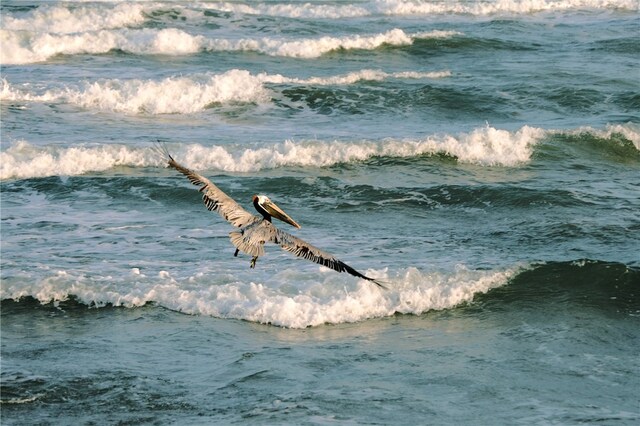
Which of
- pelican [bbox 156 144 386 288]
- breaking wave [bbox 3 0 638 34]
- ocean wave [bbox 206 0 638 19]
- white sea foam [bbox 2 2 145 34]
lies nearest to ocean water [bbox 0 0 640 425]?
pelican [bbox 156 144 386 288]

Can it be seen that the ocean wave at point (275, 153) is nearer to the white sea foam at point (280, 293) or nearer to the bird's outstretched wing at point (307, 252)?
the white sea foam at point (280, 293)

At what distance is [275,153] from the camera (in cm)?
1730

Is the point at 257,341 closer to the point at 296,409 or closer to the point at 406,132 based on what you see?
the point at 296,409

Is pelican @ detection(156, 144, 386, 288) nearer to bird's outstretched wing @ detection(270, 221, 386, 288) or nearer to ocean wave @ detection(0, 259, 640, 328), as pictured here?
bird's outstretched wing @ detection(270, 221, 386, 288)

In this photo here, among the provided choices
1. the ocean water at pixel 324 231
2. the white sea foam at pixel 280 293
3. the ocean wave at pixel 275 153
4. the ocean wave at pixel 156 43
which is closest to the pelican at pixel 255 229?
the ocean water at pixel 324 231

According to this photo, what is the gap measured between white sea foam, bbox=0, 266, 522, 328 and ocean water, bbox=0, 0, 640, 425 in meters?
0.03

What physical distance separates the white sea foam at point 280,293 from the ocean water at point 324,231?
3cm

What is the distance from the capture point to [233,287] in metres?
11.4

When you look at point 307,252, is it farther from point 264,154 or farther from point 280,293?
point 264,154

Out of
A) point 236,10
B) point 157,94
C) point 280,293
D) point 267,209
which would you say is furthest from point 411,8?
point 267,209

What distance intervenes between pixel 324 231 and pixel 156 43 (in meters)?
14.7

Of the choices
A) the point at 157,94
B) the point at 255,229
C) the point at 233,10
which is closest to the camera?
the point at 255,229

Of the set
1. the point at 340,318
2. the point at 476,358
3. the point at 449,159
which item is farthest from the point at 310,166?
the point at 476,358

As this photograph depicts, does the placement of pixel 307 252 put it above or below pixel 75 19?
below
